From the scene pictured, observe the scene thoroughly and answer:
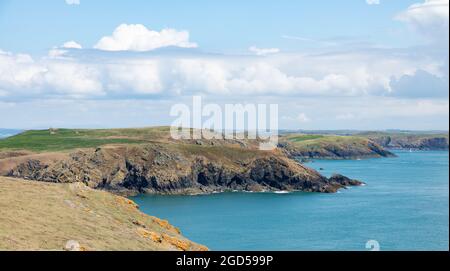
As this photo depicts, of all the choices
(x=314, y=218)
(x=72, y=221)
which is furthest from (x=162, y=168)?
(x=72, y=221)

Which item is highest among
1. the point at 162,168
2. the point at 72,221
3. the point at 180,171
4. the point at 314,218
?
the point at 72,221

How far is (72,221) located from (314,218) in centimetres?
10293

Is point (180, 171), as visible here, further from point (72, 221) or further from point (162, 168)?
point (72, 221)

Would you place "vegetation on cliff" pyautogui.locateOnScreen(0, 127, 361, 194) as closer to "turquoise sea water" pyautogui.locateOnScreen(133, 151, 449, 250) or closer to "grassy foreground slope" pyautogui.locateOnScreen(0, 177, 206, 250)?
"turquoise sea water" pyautogui.locateOnScreen(133, 151, 449, 250)

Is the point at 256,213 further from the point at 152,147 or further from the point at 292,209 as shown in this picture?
the point at 152,147

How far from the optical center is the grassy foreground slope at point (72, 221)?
1187 inches

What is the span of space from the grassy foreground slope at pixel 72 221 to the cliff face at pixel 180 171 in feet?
423

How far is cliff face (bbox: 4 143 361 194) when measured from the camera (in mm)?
177500

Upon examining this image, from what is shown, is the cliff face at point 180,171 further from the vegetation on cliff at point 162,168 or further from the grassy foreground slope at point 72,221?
the grassy foreground slope at point 72,221

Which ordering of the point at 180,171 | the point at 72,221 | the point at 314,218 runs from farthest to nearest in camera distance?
the point at 180,171, the point at 314,218, the point at 72,221

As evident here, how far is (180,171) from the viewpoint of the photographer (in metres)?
185

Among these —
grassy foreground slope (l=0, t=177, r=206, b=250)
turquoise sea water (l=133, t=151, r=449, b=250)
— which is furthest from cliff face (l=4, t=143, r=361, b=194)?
grassy foreground slope (l=0, t=177, r=206, b=250)

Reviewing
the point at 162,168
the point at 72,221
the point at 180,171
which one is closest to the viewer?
the point at 72,221

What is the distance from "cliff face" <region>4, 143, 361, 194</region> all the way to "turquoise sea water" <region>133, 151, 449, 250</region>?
31.7ft
